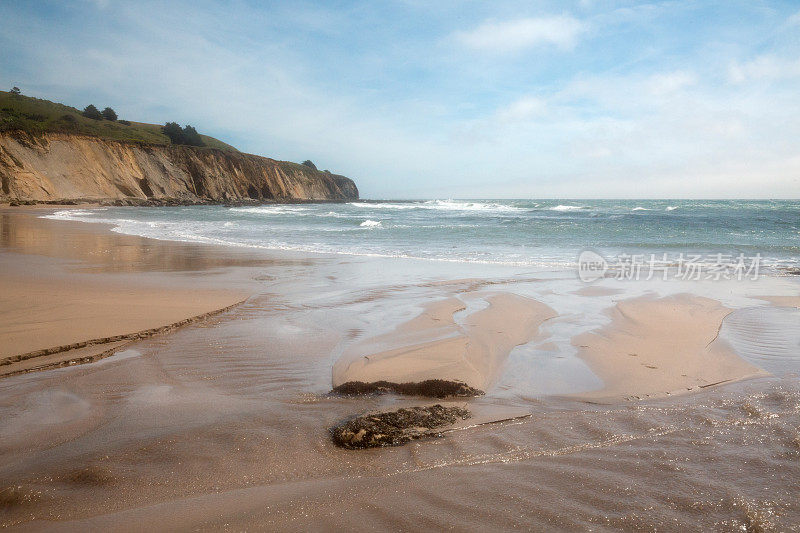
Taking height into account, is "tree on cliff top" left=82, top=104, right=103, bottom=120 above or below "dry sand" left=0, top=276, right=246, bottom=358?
above

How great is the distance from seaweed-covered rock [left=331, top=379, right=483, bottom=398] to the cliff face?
43819mm

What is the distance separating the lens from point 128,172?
4816 centimetres

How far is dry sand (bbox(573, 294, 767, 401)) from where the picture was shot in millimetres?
3320

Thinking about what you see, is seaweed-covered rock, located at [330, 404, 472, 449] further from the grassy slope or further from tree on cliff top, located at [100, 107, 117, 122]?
tree on cliff top, located at [100, 107, 117, 122]

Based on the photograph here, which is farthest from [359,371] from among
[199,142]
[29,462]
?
[199,142]

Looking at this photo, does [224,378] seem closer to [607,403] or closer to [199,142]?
[607,403]

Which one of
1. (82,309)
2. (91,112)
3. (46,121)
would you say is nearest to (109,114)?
(91,112)

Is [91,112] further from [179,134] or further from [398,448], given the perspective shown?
[398,448]

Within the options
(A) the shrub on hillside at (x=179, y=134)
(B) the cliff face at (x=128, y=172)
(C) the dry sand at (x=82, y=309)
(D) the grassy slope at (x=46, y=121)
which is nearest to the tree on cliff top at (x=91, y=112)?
(D) the grassy slope at (x=46, y=121)

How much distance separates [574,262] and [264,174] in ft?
225

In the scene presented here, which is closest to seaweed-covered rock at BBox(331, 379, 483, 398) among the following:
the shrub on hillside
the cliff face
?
the cliff face

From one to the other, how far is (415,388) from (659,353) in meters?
2.49

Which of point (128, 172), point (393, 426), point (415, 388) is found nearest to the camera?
point (393, 426)

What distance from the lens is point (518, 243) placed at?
16297mm
